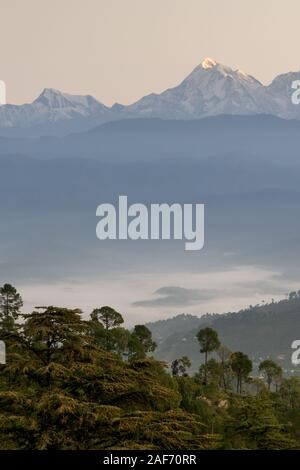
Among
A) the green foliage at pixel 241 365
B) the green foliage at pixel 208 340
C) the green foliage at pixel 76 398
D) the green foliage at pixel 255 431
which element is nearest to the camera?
the green foliage at pixel 76 398

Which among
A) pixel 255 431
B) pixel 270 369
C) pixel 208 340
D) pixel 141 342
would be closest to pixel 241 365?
pixel 208 340

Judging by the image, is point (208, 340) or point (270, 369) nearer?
point (208, 340)

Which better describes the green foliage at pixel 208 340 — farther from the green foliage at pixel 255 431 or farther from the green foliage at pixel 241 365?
the green foliage at pixel 255 431

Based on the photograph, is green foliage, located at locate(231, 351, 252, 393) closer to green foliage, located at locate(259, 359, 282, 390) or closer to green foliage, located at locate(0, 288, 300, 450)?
green foliage, located at locate(259, 359, 282, 390)

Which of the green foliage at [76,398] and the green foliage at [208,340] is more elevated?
the green foliage at [208,340]

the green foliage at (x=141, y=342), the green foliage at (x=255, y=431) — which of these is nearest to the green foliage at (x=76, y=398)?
the green foliage at (x=255, y=431)

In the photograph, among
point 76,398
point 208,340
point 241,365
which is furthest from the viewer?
point 208,340

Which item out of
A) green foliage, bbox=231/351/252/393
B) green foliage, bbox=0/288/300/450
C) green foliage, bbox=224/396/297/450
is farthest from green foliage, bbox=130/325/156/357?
green foliage, bbox=0/288/300/450

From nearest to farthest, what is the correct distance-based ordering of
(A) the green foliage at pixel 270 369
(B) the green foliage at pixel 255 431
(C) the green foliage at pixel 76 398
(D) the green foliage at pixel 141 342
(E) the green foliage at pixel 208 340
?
(C) the green foliage at pixel 76 398
(B) the green foliage at pixel 255 431
(D) the green foliage at pixel 141 342
(E) the green foliage at pixel 208 340
(A) the green foliage at pixel 270 369

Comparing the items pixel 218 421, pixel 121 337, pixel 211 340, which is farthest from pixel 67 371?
pixel 211 340

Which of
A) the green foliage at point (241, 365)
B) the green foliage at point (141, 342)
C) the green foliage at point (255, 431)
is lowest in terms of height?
the green foliage at point (255, 431)

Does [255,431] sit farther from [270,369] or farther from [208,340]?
[270,369]
